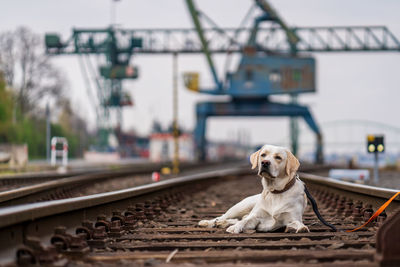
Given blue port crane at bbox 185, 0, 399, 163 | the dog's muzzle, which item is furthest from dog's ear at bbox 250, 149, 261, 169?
blue port crane at bbox 185, 0, 399, 163

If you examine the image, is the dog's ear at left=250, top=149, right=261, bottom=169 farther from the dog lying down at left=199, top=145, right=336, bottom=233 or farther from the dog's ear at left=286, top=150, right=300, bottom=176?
the dog's ear at left=286, top=150, right=300, bottom=176

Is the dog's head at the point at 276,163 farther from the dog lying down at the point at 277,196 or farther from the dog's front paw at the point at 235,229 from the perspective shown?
the dog's front paw at the point at 235,229

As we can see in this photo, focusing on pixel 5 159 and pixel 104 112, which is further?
pixel 104 112

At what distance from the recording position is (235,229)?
5930mm

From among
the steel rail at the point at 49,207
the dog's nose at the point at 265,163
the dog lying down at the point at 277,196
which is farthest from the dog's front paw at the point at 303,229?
the steel rail at the point at 49,207

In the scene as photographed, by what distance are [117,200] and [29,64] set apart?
186 feet

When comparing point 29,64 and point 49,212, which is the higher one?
point 29,64

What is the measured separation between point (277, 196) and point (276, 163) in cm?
37

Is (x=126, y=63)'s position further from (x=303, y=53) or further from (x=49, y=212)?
(x=49, y=212)

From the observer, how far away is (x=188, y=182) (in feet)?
49.7

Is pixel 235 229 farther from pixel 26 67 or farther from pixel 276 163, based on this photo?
pixel 26 67

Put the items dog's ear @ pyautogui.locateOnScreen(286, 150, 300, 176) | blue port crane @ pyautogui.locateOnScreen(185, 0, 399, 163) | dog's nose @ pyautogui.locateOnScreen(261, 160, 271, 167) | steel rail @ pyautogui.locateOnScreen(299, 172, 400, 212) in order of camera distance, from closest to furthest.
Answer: dog's nose @ pyautogui.locateOnScreen(261, 160, 271, 167) < dog's ear @ pyautogui.locateOnScreen(286, 150, 300, 176) < steel rail @ pyautogui.locateOnScreen(299, 172, 400, 212) < blue port crane @ pyautogui.locateOnScreen(185, 0, 399, 163)

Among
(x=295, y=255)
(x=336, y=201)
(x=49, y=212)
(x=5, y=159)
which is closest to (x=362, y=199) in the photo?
(x=336, y=201)

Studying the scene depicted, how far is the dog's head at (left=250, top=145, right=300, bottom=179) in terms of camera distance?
18.7ft
